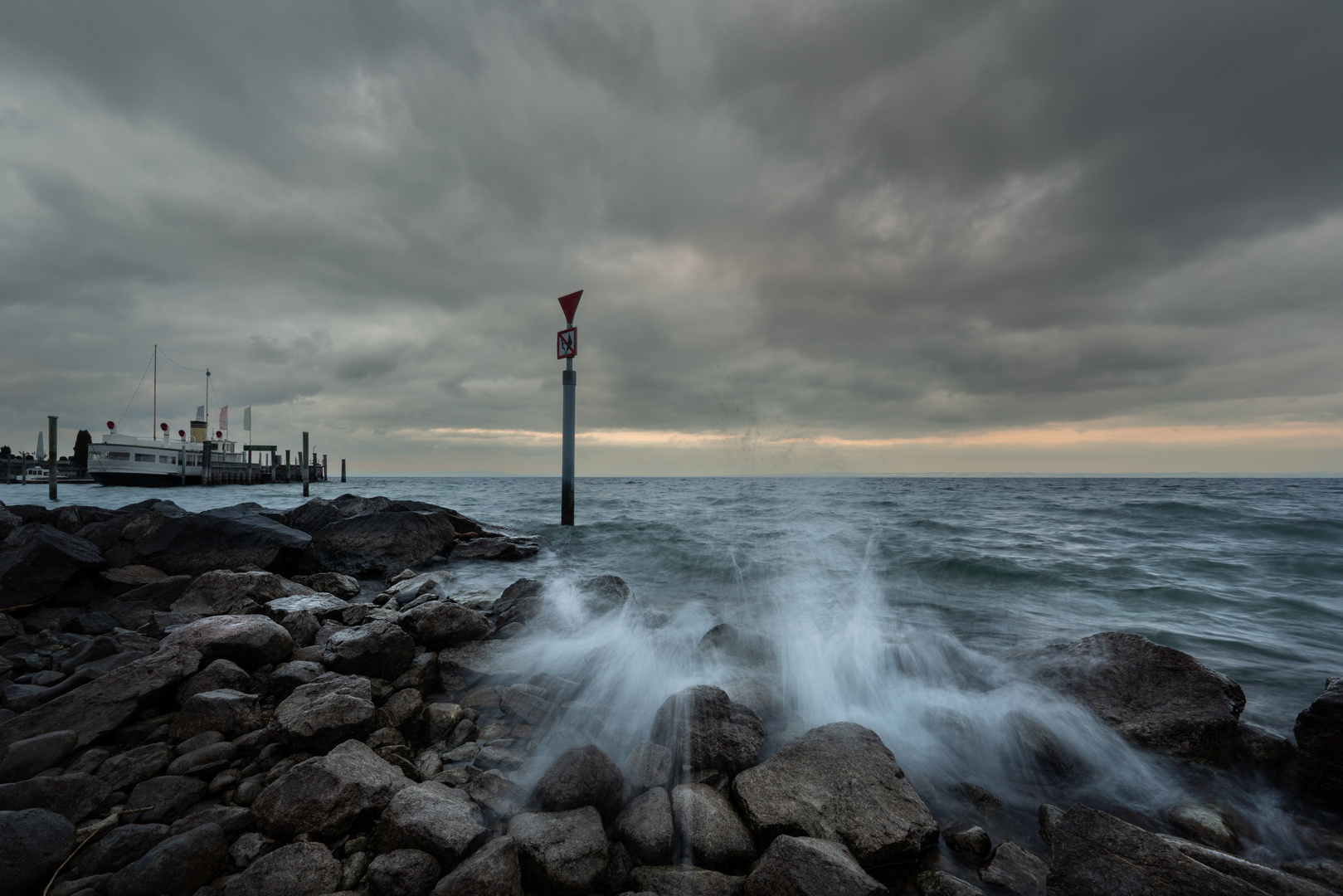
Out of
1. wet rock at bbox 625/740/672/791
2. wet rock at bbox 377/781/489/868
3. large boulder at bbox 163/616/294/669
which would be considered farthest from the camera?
large boulder at bbox 163/616/294/669

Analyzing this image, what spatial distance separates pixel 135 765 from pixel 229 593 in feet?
12.8

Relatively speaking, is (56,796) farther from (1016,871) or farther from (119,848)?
(1016,871)

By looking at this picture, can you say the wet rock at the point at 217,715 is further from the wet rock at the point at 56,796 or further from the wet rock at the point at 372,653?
the wet rock at the point at 372,653

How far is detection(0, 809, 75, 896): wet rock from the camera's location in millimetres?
2490

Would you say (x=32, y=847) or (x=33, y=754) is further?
(x=33, y=754)

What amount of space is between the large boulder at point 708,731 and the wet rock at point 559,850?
38.3 inches

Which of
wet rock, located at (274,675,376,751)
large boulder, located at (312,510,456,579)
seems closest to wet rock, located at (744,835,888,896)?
wet rock, located at (274,675,376,751)

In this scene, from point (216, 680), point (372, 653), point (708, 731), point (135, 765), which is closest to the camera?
point (135, 765)

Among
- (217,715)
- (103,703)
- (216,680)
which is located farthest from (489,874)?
(103,703)

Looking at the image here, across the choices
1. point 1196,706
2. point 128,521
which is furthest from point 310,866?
point 128,521

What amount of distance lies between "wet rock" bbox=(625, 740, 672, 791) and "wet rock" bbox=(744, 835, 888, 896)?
95cm

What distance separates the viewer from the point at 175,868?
258 cm

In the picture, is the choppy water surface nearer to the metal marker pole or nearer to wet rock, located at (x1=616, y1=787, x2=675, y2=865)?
wet rock, located at (x1=616, y1=787, x2=675, y2=865)

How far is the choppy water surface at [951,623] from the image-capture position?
432cm
